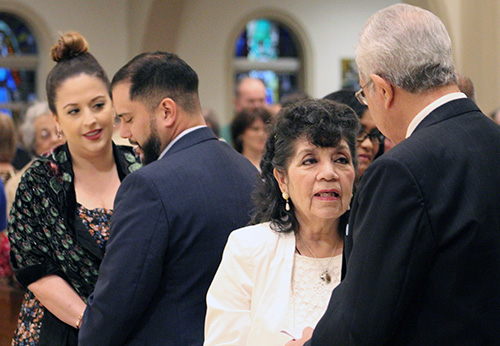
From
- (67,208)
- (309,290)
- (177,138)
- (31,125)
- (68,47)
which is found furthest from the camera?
(31,125)

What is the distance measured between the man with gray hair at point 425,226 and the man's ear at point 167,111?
109cm

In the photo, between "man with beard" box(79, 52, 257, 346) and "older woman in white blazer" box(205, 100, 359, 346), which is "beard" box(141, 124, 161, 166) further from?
"older woman in white blazer" box(205, 100, 359, 346)

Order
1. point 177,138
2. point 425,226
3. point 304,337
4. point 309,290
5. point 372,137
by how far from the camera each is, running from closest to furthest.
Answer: point 425,226 → point 304,337 → point 309,290 → point 177,138 → point 372,137

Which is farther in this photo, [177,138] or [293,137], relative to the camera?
Result: [177,138]

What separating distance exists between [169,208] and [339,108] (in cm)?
64

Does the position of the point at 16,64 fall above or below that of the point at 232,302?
above

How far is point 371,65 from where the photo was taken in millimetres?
1865

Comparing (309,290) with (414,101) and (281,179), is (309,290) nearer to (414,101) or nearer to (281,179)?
(281,179)

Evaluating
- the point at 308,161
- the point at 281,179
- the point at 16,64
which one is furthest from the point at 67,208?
the point at 16,64

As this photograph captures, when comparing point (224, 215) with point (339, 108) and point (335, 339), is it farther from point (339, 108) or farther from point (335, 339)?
point (335, 339)

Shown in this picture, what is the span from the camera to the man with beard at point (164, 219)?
99.0 inches

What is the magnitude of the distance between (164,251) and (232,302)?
1.03 ft

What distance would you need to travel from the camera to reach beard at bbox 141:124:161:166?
2.77m

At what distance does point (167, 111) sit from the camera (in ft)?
9.09
